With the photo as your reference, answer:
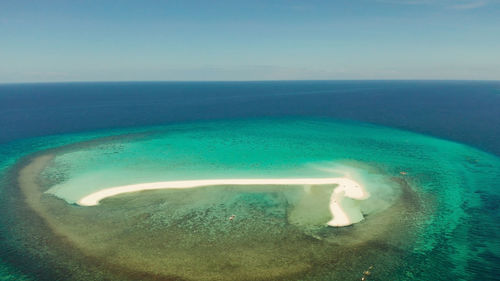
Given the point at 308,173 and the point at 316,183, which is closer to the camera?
the point at 316,183

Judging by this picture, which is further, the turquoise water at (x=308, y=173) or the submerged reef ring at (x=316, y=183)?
the submerged reef ring at (x=316, y=183)

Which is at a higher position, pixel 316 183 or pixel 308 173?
pixel 308 173

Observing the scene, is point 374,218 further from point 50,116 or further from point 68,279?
point 50,116

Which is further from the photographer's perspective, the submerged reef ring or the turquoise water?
the submerged reef ring
